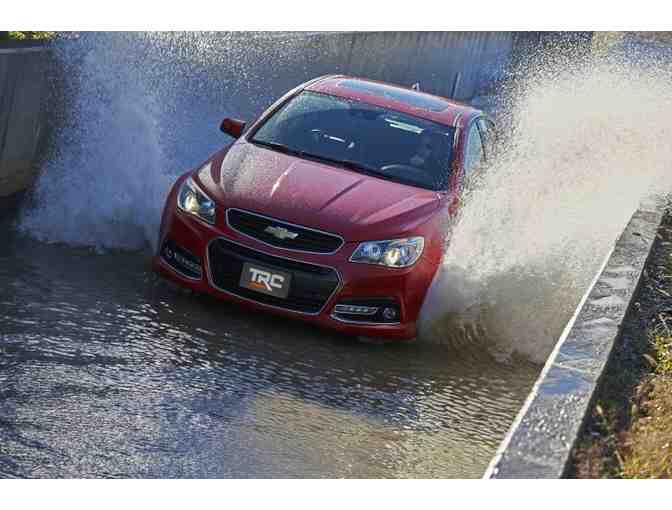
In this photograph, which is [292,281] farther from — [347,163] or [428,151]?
[428,151]

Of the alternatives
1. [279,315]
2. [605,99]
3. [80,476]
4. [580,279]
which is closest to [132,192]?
[279,315]

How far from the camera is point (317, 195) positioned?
31.3 ft

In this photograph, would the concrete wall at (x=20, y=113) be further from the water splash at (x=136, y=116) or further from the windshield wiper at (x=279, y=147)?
the windshield wiper at (x=279, y=147)

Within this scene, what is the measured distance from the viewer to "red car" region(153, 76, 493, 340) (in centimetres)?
917

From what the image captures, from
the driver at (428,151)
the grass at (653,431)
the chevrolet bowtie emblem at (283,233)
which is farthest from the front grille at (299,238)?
the grass at (653,431)

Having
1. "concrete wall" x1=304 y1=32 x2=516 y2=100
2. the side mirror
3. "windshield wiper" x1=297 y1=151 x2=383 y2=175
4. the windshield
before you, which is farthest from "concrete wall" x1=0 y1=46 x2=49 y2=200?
"concrete wall" x1=304 y1=32 x2=516 y2=100

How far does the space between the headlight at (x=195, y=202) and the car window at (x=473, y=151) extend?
6.74 feet

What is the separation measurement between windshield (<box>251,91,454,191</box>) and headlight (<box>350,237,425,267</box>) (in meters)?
0.97

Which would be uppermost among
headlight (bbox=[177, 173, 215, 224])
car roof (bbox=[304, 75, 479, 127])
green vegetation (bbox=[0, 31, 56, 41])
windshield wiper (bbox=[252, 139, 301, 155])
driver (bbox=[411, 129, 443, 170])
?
car roof (bbox=[304, 75, 479, 127])

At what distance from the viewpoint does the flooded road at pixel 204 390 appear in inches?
256

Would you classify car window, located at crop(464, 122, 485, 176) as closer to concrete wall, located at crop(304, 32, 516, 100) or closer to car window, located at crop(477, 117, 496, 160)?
car window, located at crop(477, 117, 496, 160)

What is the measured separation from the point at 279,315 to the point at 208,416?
7.11 ft
